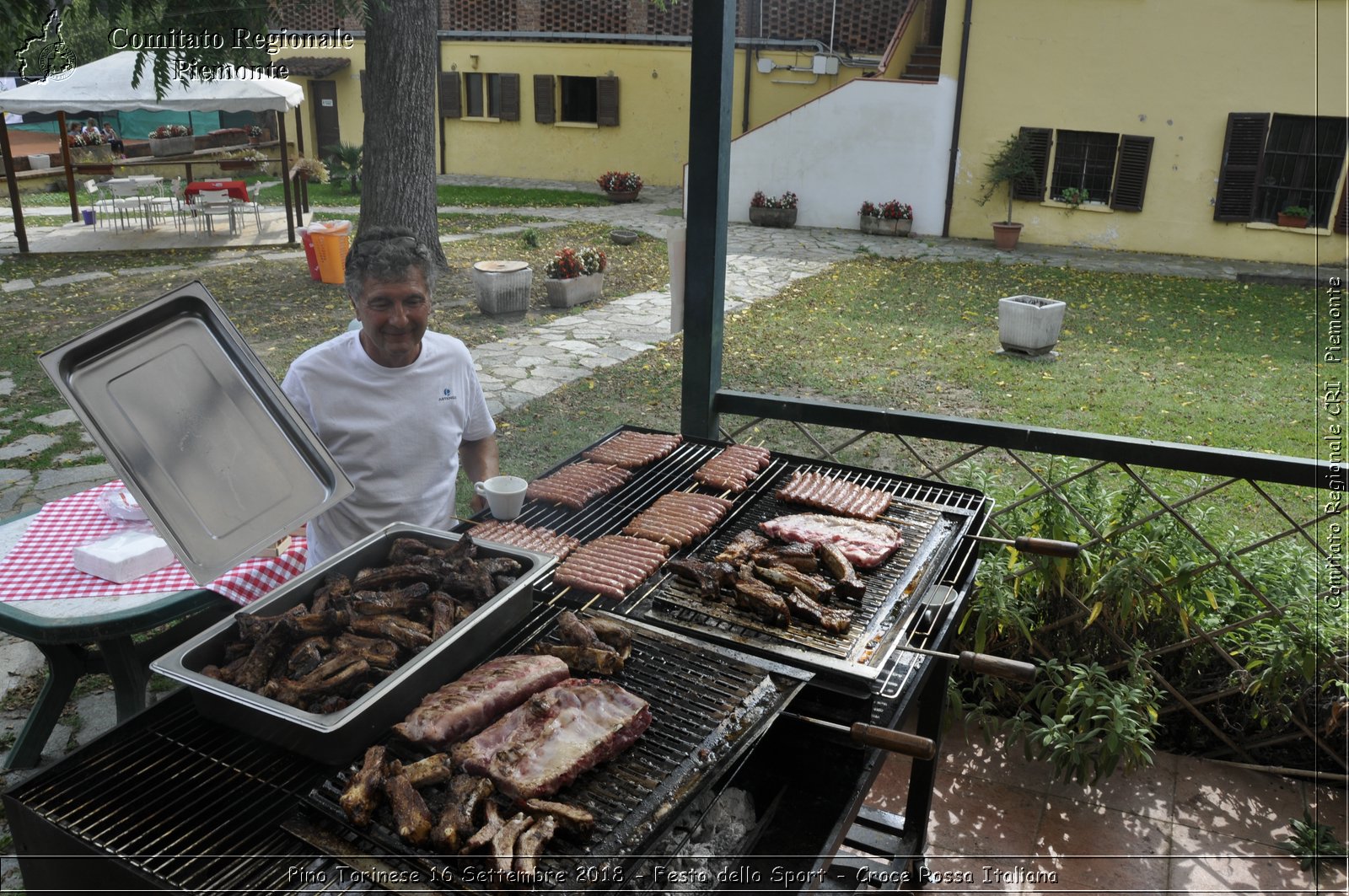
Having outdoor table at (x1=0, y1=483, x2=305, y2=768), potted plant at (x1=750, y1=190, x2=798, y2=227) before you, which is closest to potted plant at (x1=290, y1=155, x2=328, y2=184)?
potted plant at (x1=750, y1=190, x2=798, y2=227)

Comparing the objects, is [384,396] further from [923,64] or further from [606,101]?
[606,101]

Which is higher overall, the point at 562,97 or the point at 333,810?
the point at 562,97

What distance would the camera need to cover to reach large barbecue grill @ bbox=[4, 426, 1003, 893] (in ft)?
5.78

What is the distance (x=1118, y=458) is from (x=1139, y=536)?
1.02 meters

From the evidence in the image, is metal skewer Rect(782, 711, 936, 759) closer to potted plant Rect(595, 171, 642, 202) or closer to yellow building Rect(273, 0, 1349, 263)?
yellow building Rect(273, 0, 1349, 263)

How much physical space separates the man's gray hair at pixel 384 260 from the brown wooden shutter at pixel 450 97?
23604 mm

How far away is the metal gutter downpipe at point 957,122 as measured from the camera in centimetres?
1681

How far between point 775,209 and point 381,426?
668 inches

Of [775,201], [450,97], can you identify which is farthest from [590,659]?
[450,97]

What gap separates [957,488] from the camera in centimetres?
372

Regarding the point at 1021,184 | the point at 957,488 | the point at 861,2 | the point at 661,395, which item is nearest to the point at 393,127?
the point at 661,395

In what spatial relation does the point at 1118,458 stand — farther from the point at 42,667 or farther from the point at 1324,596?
the point at 42,667

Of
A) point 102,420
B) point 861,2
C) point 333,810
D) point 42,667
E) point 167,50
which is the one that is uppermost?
point 861,2

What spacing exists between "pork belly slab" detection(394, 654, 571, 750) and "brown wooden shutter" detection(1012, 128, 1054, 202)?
A: 17.3 meters
